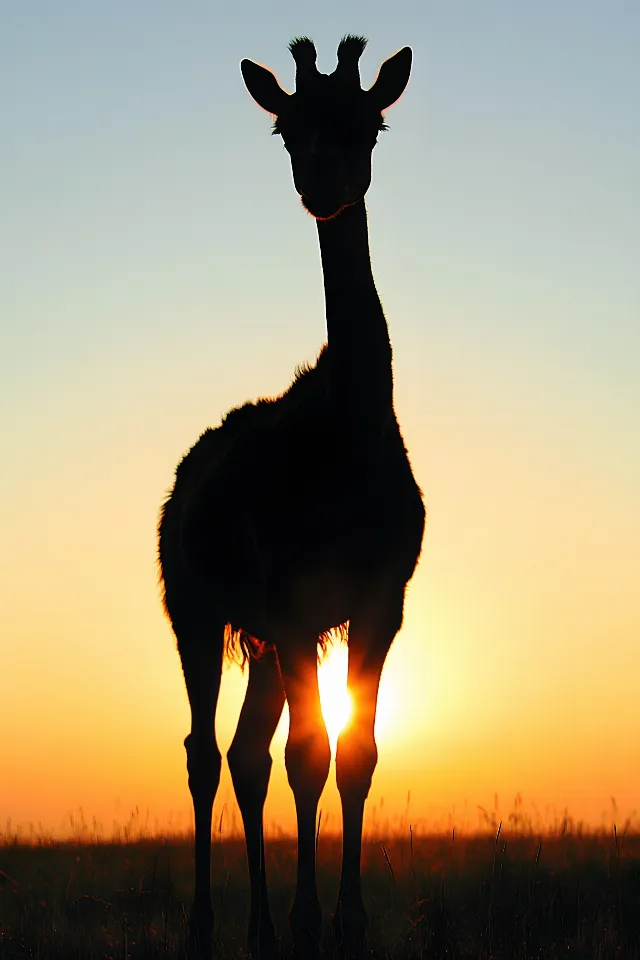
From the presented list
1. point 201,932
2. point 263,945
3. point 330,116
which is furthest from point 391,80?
point 201,932

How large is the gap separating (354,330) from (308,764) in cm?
219

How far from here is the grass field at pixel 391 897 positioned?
6.14 metres

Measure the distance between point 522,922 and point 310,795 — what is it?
1.24m

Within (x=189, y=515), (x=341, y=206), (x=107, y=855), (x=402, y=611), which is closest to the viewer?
(x=341, y=206)

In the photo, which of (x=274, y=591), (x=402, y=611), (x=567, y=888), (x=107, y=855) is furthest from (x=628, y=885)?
(x=107, y=855)

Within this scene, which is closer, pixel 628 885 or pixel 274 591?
pixel 274 591

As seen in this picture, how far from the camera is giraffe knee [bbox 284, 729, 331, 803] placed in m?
6.36

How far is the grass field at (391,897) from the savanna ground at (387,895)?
13 millimetres

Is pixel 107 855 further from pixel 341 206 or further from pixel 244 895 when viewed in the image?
pixel 341 206

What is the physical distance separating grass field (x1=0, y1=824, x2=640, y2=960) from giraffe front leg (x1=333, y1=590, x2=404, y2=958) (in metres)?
0.20

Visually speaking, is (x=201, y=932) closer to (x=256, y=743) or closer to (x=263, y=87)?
(x=256, y=743)

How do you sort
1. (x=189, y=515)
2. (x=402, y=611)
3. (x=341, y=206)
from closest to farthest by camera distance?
(x=341, y=206) → (x=402, y=611) → (x=189, y=515)

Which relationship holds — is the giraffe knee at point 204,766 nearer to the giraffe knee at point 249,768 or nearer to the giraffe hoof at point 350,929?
the giraffe knee at point 249,768

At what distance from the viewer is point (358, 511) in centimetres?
644
